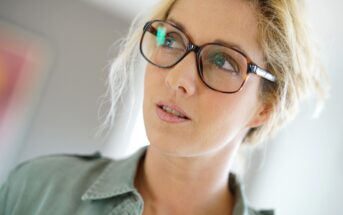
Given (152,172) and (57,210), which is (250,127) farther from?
(57,210)

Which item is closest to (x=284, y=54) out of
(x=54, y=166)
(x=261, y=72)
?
(x=261, y=72)

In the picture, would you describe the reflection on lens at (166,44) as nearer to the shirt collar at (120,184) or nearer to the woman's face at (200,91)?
the woman's face at (200,91)

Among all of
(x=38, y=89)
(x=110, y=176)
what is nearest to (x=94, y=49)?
(x=38, y=89)

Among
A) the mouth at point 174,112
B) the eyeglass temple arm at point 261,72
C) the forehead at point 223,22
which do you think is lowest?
the mouth at point 174,112

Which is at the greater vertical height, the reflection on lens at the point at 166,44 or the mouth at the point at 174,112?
the reflection on lens at the point at 166,44

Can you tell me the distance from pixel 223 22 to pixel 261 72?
135mm

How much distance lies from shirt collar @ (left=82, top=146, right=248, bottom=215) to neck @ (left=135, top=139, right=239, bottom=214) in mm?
41

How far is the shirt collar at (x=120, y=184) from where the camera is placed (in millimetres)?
836

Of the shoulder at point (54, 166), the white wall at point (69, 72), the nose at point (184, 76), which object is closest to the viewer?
the nose at point (184, 76)

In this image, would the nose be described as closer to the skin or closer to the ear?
the skin

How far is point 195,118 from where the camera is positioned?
2.55 feet

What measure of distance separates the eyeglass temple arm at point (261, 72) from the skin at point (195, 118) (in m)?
0.02

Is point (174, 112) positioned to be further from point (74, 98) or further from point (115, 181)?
point (74, 98)

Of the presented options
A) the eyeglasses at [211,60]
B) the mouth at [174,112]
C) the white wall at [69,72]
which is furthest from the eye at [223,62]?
the white wall at [69,72]
